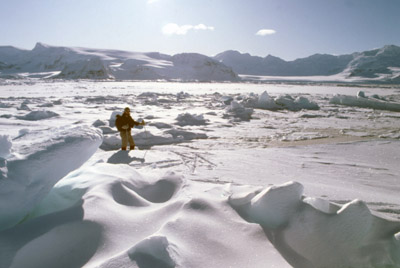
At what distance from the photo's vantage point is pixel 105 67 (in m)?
53.7

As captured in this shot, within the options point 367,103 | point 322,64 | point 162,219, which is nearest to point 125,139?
point 162,219

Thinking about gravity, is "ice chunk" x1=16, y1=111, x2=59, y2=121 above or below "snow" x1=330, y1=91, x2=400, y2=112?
below

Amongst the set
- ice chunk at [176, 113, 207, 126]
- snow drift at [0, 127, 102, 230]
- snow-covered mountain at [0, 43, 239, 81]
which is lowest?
ice chunk at [176, 113, 207, 126]

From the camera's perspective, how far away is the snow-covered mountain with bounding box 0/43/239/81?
53822 mm

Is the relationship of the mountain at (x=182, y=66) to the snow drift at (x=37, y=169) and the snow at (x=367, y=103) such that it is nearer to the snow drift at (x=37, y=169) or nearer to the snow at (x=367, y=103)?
the snow at (x=367, y=103)

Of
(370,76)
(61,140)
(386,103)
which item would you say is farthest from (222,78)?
(61,140)

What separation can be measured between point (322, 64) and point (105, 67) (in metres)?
99.0

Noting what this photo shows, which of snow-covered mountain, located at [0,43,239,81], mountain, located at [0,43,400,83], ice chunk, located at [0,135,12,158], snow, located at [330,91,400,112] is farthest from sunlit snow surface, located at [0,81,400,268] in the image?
snow-covered mountain, located at [0,43,239,81]

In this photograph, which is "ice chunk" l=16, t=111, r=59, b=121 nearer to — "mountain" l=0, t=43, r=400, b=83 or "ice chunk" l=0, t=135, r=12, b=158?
"ice chunk" l=0, t=135, r=12, b=158

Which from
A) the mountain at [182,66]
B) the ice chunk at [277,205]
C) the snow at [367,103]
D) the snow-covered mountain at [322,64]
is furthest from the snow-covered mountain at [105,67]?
the ice chunk at [277,205]

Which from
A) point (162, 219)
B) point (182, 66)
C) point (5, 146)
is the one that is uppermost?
point (182, 66)

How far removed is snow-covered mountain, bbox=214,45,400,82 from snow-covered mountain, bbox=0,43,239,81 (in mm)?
45104

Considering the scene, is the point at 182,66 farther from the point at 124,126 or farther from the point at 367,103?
the point at 124,126

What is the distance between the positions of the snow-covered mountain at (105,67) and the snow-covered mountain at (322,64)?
45.1 m
